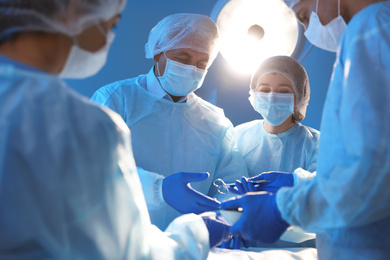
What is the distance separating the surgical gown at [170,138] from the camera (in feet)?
6.20

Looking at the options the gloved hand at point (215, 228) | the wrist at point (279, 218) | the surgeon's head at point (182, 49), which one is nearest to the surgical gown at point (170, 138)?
the surgeon's head at point (182, 49)

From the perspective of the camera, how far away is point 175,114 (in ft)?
6.61

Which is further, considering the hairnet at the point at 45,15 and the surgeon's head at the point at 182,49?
the surgeon's head at the point at 182,49

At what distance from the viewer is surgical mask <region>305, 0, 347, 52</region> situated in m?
1.25

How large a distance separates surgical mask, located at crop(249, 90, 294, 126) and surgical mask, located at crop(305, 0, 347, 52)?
70cm

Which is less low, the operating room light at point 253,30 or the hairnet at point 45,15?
the hairnet at point 45,15

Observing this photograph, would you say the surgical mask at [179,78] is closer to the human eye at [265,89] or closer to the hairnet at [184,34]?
the hairnet at [184,34]

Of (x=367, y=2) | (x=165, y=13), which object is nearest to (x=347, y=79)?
(x=367, y=2)

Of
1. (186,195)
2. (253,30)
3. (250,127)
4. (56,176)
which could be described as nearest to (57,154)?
(56,176)

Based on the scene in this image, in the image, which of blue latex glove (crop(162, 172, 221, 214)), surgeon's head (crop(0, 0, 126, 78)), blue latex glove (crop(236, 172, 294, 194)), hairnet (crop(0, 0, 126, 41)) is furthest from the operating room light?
hairnet (crop(0, 0, 126, 41))

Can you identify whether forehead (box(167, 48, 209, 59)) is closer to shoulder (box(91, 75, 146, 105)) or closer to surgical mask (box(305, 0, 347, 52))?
shoulder (box(91, 75, 146, 105))

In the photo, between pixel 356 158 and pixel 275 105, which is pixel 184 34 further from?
pixel 356 158

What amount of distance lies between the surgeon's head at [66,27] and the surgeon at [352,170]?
25.7 inches

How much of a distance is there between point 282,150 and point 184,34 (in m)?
0.90
